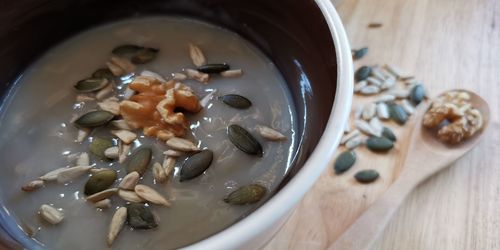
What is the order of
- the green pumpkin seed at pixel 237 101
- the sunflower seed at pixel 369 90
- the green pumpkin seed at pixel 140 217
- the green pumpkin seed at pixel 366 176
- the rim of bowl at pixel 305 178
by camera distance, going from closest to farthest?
the rim of bowl at pixel 305 178
the green pumpkin seed at pixel 140 217
the green pumpkin seed at pixel 237 101
the green pumpkin seed at pixel 366 176
the sunflower seed at pixel 369 90

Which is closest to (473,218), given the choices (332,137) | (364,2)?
(332,137)

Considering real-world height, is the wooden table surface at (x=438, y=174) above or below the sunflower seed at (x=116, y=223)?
below

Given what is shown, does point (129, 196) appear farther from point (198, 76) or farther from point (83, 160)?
point (198, 76)

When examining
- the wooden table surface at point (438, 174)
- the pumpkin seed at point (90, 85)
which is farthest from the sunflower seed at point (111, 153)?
the wooden table surface at point (438, 174)

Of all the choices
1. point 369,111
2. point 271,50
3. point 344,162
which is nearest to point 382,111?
point 369,111

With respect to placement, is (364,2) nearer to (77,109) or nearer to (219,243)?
(77,109)

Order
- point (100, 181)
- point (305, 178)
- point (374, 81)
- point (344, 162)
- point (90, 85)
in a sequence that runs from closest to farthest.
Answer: point (305, 178) → point (100, 181) → point (90, 85) → point (344, 162) → point (374, 81)

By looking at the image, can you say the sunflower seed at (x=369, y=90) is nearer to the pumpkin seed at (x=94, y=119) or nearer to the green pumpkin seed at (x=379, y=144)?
the green pumpkin seed at (x=379, y=144)

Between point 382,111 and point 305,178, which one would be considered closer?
point 305,178

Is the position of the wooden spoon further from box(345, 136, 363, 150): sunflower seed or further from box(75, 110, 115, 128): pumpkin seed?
box(75, 110, 115, 128): pumpkin seed
